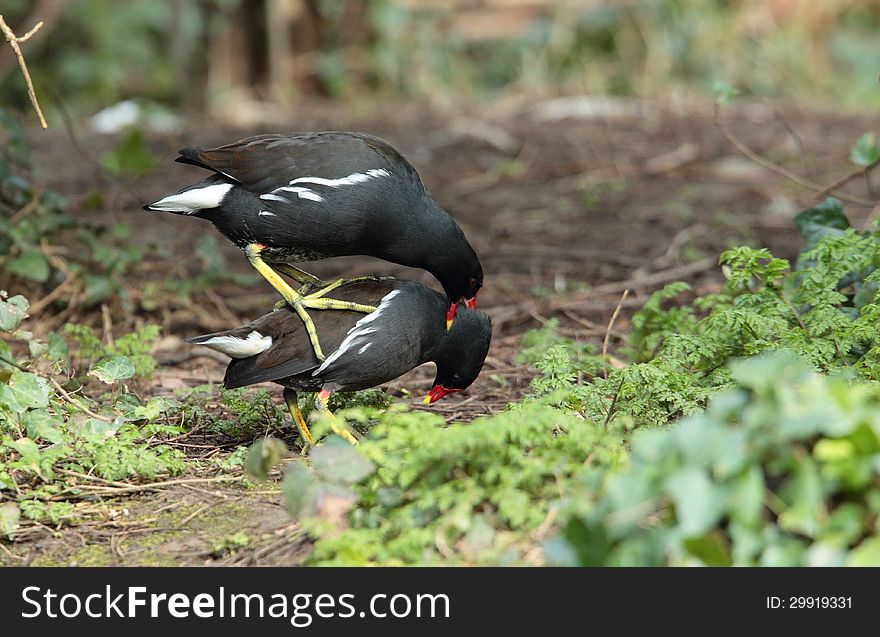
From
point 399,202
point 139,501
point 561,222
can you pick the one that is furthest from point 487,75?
point 139,501

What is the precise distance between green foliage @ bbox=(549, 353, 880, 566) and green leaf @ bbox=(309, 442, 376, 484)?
2.28 feet

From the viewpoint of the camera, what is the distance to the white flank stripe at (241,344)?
3.79m

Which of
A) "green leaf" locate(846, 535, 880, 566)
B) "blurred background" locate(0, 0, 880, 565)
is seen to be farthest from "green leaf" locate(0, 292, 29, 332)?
"green leaf" locate(846, 535, 880, 566)

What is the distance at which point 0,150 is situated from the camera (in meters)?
5.75

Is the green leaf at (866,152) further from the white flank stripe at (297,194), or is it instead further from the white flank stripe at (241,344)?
the white flank stripe at (241,344)

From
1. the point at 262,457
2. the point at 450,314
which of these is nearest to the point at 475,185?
the point at 450,314

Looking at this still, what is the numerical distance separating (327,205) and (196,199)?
1.80 feet

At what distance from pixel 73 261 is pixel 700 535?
4532mm

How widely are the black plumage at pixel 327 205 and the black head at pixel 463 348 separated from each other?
0.30 ft

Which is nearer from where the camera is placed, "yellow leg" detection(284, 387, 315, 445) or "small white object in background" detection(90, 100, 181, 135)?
"yellow leg" detection(284, 387, 315, 445)

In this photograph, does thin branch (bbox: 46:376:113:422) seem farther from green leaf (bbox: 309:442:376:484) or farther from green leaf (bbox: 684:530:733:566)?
green leaf (bbox: 684:530:733:566)

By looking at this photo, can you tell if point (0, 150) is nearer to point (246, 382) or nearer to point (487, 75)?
point (246, 382)

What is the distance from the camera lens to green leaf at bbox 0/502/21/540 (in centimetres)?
314

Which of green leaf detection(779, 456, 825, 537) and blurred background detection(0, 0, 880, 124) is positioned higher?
green leaf detection(779, 456, 825, 537)
